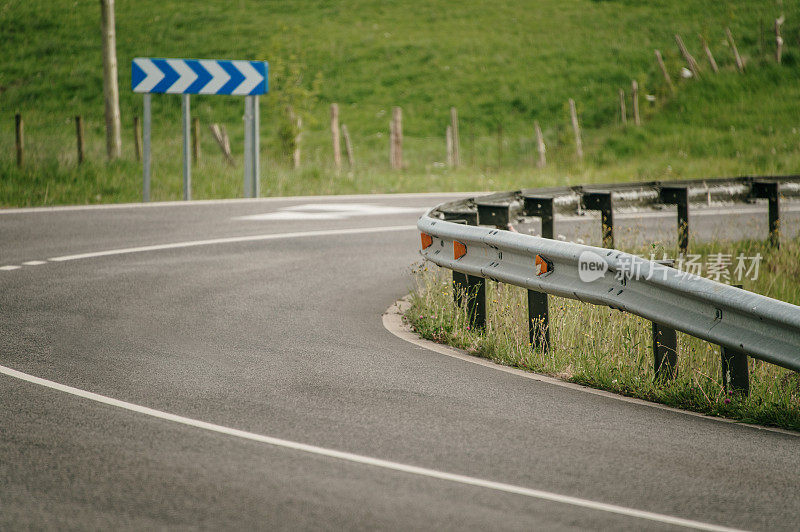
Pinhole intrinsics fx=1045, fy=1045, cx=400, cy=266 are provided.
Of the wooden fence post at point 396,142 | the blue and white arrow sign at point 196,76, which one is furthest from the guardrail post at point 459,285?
the wooden fence post at point 396,142

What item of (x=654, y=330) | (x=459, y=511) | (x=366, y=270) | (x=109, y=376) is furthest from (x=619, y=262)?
(x=366, y=270)

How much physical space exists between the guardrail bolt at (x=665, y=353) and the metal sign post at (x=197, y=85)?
572 inches

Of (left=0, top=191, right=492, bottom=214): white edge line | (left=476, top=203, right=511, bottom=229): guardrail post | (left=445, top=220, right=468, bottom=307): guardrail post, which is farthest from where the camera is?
(left=0, top=191, right=492, bottom=214): white edge line

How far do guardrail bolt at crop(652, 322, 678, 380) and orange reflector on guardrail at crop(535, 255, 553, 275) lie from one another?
40.8 inches

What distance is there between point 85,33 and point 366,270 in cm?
5312

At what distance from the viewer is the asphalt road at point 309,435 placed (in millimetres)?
4816

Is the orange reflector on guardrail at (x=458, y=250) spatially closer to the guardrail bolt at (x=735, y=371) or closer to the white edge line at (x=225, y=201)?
the guardrail bolt at (x=735, y=371)

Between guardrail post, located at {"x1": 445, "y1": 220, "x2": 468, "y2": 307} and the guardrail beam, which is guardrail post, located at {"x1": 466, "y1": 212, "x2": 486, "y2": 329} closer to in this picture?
guardrail post, located at {"x1": 445, "y1": 220, "x2": 468, "y2": 307}

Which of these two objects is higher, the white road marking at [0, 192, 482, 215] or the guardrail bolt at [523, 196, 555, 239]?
the guardrail bolt at [523, 196, 555, 239]

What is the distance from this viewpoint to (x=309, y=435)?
599 centimetres

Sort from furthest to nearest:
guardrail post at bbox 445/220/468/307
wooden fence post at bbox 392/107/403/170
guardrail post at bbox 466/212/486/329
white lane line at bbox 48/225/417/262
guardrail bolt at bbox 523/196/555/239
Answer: wooden fence post at bbox 392/107/403/170 → white lane line at bbox 48/225/417/262 → guardrail bolt at bbox 523/196/555/239 → guardrail post at bbox 445/220/468/307 → guardrail post at bbox 466/212/486/329

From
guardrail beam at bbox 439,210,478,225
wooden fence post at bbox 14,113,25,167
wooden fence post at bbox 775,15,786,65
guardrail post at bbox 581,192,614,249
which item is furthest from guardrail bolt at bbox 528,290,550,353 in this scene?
wooden fence post at bbox 775,15,786,65

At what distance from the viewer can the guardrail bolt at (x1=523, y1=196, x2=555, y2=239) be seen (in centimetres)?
1041

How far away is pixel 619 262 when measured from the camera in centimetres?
715
